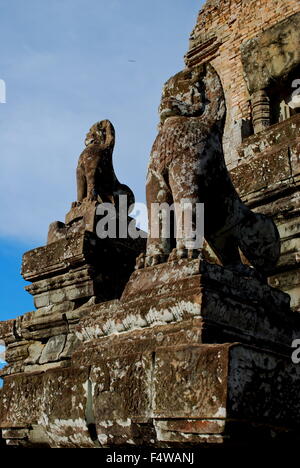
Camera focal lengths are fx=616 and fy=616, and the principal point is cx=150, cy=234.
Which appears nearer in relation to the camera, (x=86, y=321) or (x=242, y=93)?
(x=86, y=321)

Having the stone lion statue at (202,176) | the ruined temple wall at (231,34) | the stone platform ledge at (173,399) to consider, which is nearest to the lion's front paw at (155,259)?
the stone lion statue at (202,176)

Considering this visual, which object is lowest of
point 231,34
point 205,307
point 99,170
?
point 205,307

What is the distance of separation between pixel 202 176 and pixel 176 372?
1.32 m

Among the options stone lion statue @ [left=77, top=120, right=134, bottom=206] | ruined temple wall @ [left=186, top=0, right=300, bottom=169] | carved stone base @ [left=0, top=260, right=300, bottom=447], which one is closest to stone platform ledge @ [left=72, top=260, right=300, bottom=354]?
carved stone base @ [left=0, top=260, right=300, bottom=447]

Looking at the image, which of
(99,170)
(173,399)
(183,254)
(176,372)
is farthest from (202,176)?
(99,170)

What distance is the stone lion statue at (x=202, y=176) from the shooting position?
388 cm

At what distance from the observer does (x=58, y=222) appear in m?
6.27

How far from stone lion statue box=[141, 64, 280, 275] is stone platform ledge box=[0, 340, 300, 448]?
0.79 m

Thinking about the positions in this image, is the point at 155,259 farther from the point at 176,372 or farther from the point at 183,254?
the point at 176,372

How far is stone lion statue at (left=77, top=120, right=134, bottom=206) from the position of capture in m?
6.42

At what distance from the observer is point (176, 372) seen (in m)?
3.09
